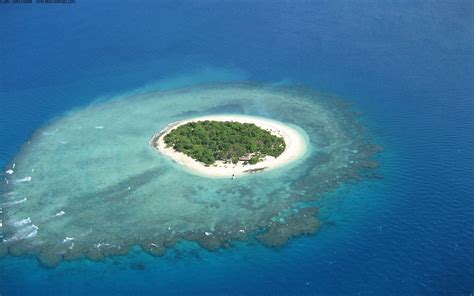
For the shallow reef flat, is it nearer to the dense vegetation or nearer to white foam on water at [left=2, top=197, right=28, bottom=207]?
white foam on water at [left=2, top=197, right=28, bottom=207]

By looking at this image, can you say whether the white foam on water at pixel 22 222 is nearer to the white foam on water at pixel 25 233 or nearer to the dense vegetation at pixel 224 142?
the white foam on water at pixel 25 233

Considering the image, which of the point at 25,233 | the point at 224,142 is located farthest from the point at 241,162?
the point at 25,233

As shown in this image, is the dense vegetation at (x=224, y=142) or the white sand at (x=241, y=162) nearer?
the white sand at (x=241, y=162)

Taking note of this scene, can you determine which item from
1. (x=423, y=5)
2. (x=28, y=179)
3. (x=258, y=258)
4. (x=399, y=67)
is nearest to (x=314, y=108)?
(x=399, y=67)

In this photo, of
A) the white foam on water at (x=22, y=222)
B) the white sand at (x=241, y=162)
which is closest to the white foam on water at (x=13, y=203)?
the white foam on water at (x=22, y=222)

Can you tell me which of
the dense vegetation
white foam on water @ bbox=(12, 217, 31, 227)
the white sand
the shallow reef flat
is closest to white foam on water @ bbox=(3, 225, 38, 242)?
the shallow reef flat

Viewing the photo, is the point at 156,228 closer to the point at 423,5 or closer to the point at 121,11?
the point at 121,11

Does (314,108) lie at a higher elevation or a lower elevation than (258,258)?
higher
